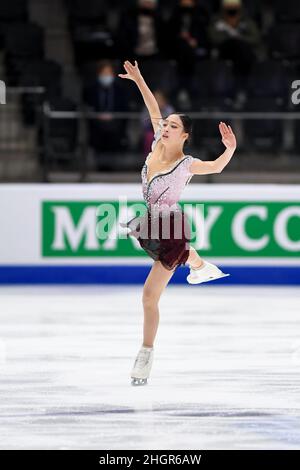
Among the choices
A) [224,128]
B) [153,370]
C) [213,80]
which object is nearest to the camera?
[224,128]

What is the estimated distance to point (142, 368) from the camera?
24.7 ft

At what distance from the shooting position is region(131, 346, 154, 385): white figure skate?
7.52m

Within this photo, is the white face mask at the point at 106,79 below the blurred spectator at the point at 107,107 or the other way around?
the other way around

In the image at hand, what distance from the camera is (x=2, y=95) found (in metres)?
12.2

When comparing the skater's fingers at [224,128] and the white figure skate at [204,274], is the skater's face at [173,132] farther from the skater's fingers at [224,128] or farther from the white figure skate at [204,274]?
the white figure skate at [204,274]

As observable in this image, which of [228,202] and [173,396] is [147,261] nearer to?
[228,202]

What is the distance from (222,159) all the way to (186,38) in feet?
22.8

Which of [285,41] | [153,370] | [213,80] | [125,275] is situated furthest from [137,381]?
[285,41]

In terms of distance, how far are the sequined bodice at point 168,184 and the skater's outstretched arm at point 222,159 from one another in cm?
5

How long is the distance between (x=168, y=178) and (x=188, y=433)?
171cm

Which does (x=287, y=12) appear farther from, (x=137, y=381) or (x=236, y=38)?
(x=137, y=381)

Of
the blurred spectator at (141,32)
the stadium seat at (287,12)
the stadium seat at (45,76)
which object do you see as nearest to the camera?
the stadium seat at (45,76)

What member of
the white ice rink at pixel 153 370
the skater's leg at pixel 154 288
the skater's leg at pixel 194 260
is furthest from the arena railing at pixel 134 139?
the skater's leg at pixel 154 288

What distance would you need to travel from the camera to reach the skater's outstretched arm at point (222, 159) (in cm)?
705
